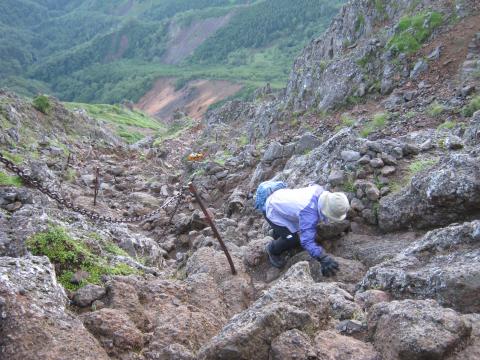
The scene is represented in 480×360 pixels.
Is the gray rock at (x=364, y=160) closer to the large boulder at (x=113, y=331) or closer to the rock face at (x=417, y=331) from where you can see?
the rock face at (x=417, y=331)

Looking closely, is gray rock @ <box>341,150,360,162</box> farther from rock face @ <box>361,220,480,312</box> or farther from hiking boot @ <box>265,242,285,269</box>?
rock face @ <box>361,220,480,312</box>

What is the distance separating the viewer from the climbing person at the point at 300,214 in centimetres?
603

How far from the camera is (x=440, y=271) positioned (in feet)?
14.9

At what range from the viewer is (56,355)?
3689 mm

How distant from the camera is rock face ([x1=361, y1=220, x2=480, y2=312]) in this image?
423 cm

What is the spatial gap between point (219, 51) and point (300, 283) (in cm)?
10858

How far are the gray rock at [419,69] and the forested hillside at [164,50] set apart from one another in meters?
55.9

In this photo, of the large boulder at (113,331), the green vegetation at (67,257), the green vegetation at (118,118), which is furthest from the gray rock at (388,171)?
the green vegetation at (118,118)

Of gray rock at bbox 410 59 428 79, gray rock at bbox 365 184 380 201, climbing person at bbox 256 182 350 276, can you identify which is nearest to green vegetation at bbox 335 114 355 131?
gray rock at bbox 410 59 428 79

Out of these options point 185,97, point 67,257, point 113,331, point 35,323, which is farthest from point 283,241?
point 185,97

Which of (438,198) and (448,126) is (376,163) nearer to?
(438,198)

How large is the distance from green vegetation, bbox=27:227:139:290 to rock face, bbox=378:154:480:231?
3634 millimetres

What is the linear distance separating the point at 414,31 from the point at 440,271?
45.6ft

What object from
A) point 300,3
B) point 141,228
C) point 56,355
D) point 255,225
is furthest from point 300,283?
point 300,3
